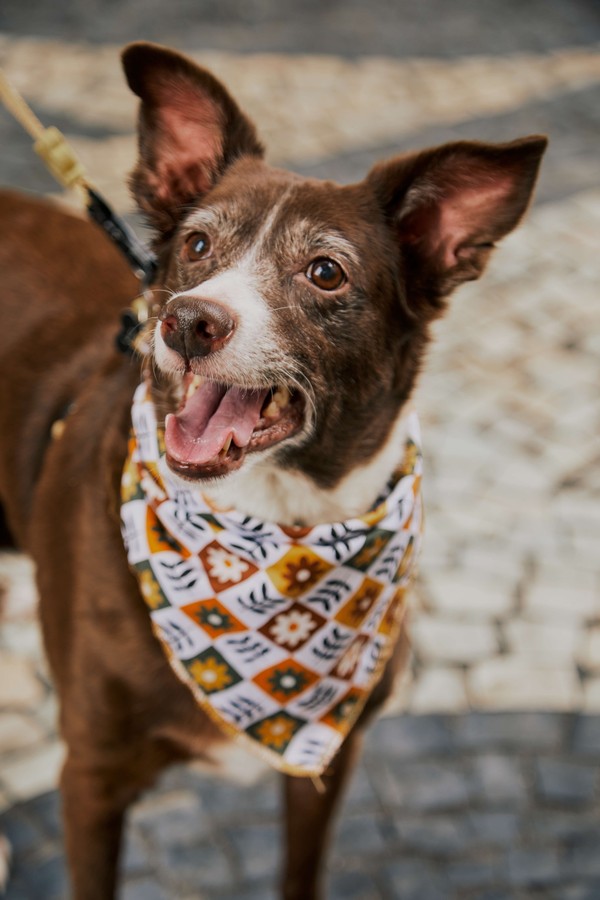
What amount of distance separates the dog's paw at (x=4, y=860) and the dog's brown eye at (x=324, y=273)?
6.50ft

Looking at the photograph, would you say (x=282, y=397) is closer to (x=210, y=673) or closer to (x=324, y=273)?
(x=324, y=273)

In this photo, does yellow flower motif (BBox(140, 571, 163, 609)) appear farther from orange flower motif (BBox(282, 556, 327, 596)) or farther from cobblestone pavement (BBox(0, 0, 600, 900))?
cobblestone pavement (BBox(0, 0, 600, 900))

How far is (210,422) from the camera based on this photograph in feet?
6.95

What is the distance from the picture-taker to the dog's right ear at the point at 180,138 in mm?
2312

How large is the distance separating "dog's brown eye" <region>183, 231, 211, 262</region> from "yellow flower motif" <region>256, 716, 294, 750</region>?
1.21 metres

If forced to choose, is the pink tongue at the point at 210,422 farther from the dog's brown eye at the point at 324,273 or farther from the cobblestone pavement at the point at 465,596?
the cobblestone pavement at the point at 465,596

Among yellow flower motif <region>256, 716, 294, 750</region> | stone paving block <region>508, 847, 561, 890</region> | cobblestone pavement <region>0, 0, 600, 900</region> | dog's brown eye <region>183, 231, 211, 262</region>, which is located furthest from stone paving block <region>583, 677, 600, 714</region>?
dog's brown eye <region>183, 231, 211, 262</region>

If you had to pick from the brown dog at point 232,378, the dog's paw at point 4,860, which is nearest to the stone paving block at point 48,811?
the dog's paw at point 4,860

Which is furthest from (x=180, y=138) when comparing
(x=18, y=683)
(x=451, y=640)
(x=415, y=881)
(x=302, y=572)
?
(x=415, y=881)

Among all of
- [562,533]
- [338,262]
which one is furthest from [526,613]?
[338,262]

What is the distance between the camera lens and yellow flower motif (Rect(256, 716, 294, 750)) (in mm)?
2527

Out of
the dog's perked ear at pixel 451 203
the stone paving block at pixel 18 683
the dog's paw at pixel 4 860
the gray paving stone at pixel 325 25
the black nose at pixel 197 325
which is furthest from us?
the gray paving stone at pixel 325 25

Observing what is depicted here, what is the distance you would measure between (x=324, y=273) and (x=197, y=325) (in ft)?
1.26

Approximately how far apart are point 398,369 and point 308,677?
2.73 feet
